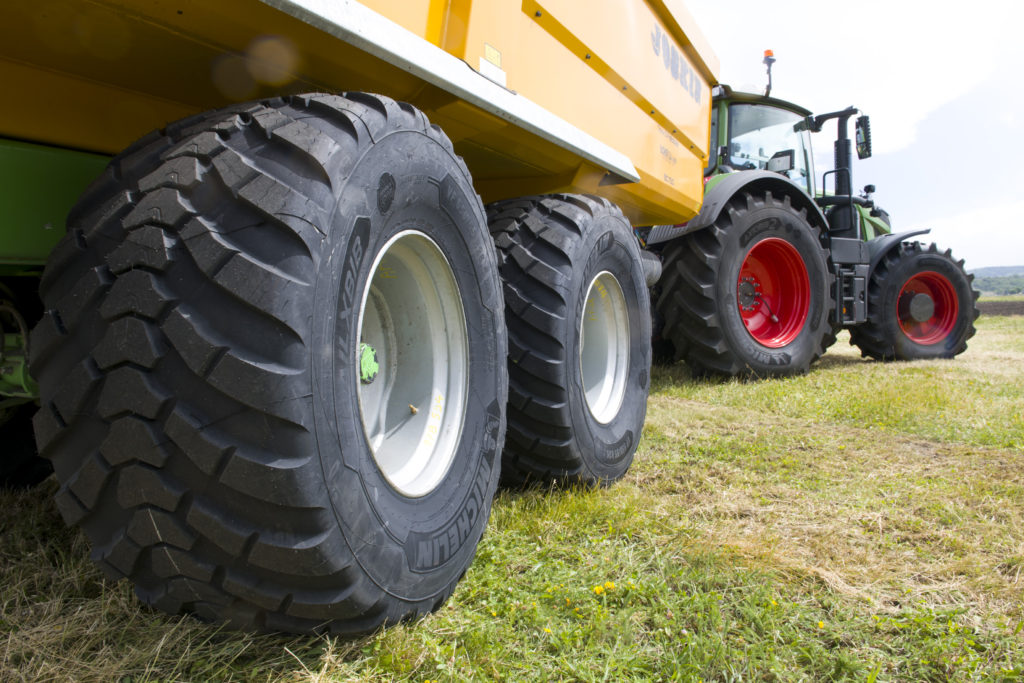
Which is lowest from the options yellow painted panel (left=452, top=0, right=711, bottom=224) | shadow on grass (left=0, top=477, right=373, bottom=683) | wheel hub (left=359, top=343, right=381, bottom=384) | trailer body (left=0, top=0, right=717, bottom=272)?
shadow on grass (left=0, top=477, right=373, bottom=683)

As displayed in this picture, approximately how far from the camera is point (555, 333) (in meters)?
2.18

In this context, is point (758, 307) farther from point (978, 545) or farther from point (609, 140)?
point (978, 545)

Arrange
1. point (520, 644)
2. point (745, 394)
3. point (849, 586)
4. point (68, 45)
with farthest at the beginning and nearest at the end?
point (745, 394) → point (849, 586) → point (520, 644) → point (68, 45)

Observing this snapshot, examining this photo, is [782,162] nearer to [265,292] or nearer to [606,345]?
[606,345]

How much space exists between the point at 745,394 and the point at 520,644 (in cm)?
328

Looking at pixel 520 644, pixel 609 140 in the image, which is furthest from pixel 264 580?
pixel 609 140

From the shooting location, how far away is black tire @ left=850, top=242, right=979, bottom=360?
643 cm

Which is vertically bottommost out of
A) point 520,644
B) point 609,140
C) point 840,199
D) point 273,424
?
point 520,644

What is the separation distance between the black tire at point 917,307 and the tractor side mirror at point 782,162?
4.52ft

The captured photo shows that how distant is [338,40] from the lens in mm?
1472

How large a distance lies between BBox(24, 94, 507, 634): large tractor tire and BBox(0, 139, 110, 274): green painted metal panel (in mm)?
193

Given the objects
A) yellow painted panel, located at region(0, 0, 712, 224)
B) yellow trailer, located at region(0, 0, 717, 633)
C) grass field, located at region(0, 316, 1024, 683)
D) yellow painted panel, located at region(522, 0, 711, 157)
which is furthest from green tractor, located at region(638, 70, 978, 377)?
yellow trailer, located at region(0, 0, 717, 633)

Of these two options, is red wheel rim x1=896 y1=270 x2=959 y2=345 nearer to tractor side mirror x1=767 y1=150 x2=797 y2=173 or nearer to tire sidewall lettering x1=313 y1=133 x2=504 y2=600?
tractor side mirror x1=767 y1=150 x2=797 y2=173

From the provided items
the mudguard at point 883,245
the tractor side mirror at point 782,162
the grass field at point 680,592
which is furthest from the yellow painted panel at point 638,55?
the mudguard at point 883,245
